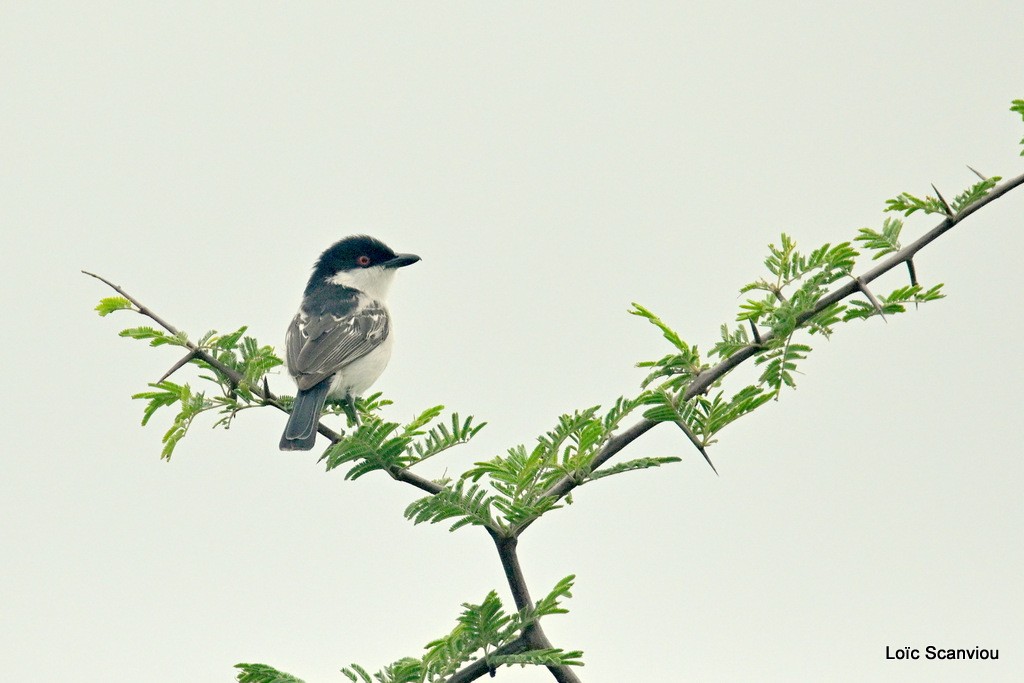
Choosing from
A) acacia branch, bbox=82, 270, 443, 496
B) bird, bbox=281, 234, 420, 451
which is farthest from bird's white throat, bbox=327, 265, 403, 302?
acacia branch, bbox=82, 270, 443, 496

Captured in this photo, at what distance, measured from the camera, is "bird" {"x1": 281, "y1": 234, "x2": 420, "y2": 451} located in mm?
5930

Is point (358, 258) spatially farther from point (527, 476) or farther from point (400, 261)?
point (527, 476)

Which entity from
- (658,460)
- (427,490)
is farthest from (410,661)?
(658,460)

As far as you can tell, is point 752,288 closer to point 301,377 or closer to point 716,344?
point 716,344

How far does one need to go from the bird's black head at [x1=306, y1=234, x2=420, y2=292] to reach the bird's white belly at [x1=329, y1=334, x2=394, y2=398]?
49.0 inches

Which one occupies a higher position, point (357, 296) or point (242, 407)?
point (357, 296)

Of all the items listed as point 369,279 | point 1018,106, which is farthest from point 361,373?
point 1018,106

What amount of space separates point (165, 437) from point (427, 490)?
3.12 ft

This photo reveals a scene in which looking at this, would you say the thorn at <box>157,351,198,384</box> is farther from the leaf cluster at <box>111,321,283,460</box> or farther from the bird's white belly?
the bird's white belly

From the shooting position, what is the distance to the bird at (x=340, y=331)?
593 cm

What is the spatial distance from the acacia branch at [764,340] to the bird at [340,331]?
2.07 m

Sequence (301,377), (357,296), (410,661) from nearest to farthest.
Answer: (410,661) < (301,377) < (357,296)

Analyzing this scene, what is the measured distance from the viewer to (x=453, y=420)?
3.73 metres

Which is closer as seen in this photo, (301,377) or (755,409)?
(755,409)
